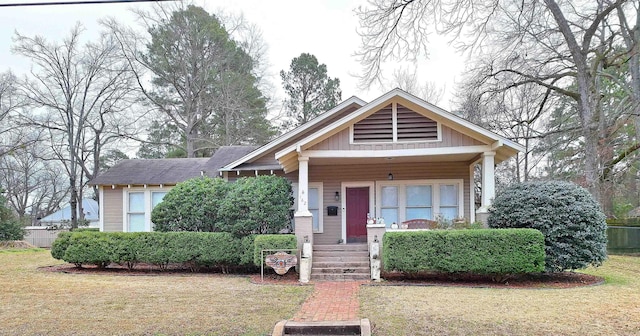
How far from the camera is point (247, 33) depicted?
109 ft

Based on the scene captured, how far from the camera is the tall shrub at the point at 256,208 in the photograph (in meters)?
12.7

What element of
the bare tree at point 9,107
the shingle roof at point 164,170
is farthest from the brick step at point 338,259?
the bare tree at point 9,107

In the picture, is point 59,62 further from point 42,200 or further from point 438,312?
point 438,312

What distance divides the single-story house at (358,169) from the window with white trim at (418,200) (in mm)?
32

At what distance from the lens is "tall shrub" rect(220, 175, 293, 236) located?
500 inches

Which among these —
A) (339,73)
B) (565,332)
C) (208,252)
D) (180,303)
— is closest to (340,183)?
(208,252)

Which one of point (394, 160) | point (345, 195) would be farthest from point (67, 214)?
point (394, 160)

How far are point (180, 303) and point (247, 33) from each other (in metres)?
28.1

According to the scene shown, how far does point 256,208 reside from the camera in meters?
12.7

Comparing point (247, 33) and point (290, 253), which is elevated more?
point (247, 33)

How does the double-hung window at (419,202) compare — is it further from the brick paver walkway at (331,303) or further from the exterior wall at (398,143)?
the brick paver walkway at (331,303)

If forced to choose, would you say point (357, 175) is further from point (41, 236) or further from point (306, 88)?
point (306, 88)

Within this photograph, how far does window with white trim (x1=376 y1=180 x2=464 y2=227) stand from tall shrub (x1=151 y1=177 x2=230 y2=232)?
5220 millimetres

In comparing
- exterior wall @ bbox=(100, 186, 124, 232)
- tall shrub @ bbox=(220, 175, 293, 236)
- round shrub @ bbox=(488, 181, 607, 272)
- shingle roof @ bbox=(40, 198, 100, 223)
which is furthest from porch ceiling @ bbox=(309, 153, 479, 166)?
shingle roof @ bbox=(40, 198, 100, 223)
